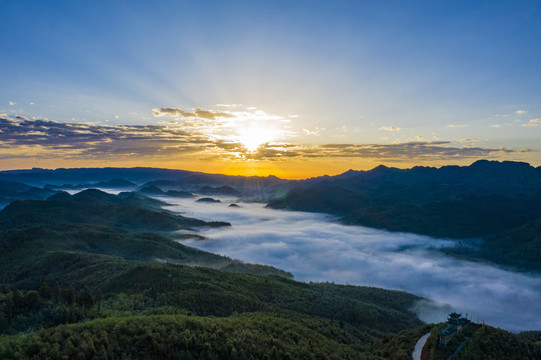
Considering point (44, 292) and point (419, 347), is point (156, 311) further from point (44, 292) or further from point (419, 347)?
point (419, 347)

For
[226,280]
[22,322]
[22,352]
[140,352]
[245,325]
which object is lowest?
[226,280]

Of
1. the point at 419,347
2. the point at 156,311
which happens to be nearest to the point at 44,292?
the point at 156,311

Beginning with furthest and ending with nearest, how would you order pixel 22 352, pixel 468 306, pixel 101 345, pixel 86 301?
pixel 468 306
pixel 86 301
pixel 101 345
pixel 22 352

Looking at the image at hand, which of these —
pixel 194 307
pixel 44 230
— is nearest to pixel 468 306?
pixel 194 307

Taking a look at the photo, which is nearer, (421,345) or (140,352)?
(140,352)

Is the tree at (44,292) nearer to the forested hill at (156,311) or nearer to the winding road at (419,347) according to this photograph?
the forested hill at (156,311)

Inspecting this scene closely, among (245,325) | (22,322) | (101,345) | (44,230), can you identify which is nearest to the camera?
(101,345)

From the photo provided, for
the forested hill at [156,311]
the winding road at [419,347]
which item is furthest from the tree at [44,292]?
the winding road at [419,347]

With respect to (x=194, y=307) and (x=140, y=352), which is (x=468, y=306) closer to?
(x=194, y=307)

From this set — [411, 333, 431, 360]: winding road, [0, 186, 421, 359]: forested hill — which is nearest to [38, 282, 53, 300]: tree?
[0, 186, 421, 359]: forested hill
